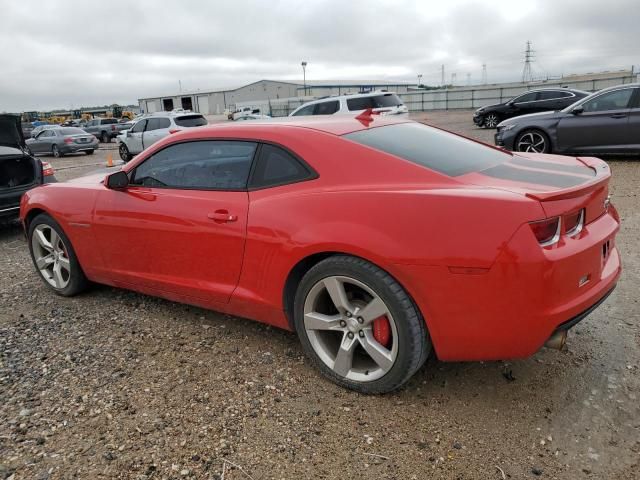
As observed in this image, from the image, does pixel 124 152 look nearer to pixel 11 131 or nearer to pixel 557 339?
pixel 11 131

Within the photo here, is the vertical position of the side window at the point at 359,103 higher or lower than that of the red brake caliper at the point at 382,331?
higher

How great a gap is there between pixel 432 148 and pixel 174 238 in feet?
5.64

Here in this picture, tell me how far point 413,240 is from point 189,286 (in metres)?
1.64

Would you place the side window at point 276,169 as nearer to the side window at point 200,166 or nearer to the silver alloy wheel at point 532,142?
the side window at point 200,166

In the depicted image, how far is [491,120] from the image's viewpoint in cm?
1941

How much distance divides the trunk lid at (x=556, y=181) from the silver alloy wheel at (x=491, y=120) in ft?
56.9

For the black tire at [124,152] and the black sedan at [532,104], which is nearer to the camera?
the black sedan at [532,104]

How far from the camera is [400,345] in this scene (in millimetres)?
2457

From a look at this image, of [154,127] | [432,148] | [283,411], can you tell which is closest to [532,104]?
[154,127]

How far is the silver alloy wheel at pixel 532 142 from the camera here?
9.50m

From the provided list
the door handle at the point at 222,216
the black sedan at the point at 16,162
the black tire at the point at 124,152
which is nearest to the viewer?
the door handle at the point at 222,216

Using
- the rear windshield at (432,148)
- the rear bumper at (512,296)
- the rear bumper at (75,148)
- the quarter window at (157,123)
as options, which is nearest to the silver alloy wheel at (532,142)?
the rear windshield at (432,148)

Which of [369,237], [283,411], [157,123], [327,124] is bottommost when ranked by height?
[283,411]

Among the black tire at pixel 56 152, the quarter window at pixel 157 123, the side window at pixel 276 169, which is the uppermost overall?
the quarter window at pixel 157 123
